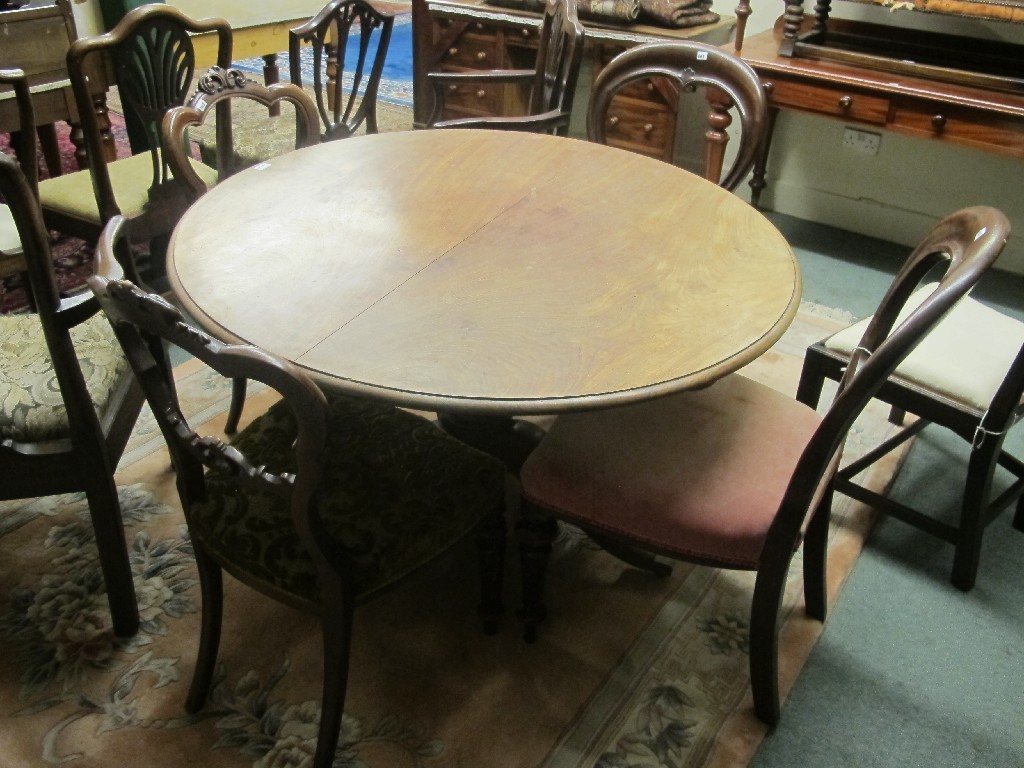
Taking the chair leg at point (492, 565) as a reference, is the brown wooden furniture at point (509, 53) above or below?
above

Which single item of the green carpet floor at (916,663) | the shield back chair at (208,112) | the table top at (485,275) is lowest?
the green carpet floor at (916,663)

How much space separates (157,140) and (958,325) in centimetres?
→ 201

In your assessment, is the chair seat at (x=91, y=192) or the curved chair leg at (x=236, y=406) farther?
the chair seat at (x=91, y=192)

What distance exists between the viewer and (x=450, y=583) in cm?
163

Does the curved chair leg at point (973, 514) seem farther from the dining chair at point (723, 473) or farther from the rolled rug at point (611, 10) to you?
the rolled rug at point (611, 10)

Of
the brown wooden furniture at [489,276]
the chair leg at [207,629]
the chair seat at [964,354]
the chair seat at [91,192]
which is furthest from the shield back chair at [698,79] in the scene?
the chair leg at [207,629]

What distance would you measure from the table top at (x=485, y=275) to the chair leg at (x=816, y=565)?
1.52ft

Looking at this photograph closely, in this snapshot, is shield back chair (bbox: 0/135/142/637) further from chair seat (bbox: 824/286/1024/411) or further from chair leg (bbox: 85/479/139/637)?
chair seat (bbox: 824/286/1024/411)

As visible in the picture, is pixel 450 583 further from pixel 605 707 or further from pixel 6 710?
pixel 6 710

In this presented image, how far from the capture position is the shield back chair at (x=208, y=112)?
5.17 feet

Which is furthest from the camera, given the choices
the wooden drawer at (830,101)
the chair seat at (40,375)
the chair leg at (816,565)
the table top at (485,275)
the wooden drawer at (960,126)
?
the wooden drawer at (830,101)

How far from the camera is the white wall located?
9.12ft

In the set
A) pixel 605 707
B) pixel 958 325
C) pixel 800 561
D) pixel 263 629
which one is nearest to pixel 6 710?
pixel 263 629

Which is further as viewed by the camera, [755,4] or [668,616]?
[755,4]
